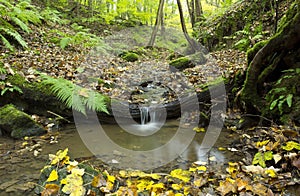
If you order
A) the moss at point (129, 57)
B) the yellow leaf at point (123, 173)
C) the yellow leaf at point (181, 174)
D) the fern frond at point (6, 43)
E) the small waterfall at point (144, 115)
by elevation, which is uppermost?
the moss at point (129, 57)

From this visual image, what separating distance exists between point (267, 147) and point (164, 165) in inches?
52.5

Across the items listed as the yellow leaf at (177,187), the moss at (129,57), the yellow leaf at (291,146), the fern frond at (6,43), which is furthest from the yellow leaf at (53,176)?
the moss at (129,57)

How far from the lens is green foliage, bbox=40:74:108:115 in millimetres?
4730

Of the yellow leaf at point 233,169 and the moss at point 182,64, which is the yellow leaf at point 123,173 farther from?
the moss at point 182,64

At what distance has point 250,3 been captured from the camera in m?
9.87

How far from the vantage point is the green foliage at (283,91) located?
12.3ft

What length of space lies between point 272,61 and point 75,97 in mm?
3673

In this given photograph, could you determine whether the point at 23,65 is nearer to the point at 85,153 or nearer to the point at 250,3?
the point at 85,153

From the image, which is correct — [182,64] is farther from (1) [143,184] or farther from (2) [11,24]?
(1) [143,184]

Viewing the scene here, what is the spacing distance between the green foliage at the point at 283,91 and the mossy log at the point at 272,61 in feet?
0.61

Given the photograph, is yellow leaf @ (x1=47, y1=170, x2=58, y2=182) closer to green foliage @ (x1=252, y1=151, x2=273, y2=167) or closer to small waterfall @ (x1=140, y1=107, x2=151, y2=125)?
green foliage @ (x1=252, y1=151, x2=273, y2=167)

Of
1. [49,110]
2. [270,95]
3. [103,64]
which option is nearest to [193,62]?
[103,64]

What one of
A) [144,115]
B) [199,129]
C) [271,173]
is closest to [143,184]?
[271,173]

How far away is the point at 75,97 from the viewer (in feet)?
15.7
